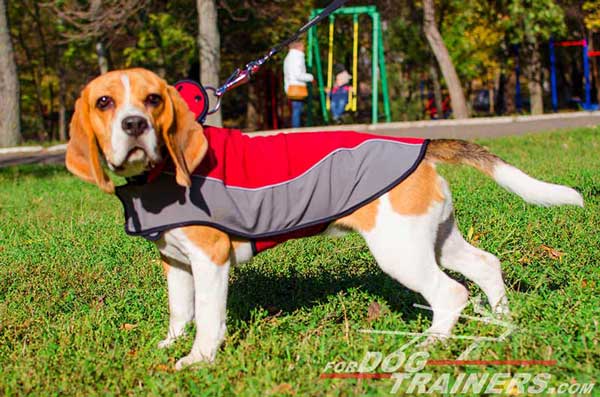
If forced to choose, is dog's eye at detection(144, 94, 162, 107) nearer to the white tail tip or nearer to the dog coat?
the dog coat

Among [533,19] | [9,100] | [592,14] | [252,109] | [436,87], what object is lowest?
[252,109]

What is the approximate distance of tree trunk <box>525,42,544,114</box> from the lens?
86.6ft

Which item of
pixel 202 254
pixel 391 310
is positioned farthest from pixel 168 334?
pixel 391 310

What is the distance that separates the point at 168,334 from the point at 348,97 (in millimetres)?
17915

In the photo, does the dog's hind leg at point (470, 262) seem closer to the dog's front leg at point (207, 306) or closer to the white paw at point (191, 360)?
the dog's front leg at point (207, 306)

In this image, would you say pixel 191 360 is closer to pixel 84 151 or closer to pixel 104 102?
pixel 84 151

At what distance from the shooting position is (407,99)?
83.8 ft

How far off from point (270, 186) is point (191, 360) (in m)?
0.96

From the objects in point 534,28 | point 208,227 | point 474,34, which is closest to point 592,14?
point 474,34

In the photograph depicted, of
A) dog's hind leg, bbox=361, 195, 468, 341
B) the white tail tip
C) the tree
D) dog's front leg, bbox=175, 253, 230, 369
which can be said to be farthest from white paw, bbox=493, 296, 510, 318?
the tree

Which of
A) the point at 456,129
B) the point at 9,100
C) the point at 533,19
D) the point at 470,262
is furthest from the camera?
the point at 533,19

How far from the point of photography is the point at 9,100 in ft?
63.7

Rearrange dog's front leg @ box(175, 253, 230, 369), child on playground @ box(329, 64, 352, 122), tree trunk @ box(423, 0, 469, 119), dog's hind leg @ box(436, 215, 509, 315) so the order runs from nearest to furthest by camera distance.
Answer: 1. dog's front leg @ box(175, 253, 230, 369)
2. dog's hind leg @ box(436, 215, 509, 315)
3. child on playground @ box(329, 64, 352, 122)
4. tree trunk @ box(423, 0, 469, 119)

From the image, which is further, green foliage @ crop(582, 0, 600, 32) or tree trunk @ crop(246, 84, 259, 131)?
tree trunk @ crop(246, 84, 259, 131)
